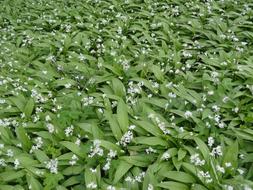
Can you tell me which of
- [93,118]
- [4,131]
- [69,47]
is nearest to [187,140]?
[93,118]

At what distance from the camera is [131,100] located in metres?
4.94

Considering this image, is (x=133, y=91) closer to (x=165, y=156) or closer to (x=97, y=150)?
(x=97, y=150)

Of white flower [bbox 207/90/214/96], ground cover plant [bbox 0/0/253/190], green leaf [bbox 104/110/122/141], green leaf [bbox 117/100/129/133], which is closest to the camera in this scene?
ground cover plant [bbox 0/0/253/190]

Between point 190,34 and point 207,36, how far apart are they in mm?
378

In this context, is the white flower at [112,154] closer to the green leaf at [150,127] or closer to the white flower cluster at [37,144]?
the green leaf at [150,127]

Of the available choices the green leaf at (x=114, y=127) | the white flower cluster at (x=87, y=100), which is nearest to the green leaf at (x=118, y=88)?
the white flower cluster at (x=87, y=100)

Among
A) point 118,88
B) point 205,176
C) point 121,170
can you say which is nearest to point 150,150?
point 121,170

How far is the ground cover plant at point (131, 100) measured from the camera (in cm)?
390

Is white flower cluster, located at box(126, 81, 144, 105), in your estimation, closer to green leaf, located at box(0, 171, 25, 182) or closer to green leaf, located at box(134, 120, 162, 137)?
green leaf, located at box(134, 120, 162, 137)

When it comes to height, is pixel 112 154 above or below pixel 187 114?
below

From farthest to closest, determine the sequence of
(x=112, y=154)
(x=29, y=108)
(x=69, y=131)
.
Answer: (x=29, y=108)
(x=69, y=131)
(x=112, y=154)

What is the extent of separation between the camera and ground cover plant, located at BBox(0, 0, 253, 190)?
3898 mm

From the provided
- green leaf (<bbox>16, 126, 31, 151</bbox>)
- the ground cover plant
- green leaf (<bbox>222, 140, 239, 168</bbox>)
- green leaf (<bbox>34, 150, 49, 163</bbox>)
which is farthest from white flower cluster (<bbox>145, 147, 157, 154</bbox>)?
green leaf (<bbox>16, 126, 31, 151</bbox>)

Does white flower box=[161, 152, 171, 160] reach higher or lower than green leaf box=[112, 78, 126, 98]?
higher
